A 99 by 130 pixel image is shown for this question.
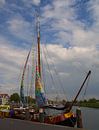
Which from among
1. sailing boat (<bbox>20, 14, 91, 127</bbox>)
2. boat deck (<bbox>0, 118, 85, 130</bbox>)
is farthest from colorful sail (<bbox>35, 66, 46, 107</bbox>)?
boat deck (<bbox>0, 118, 85, 130</bbox>)

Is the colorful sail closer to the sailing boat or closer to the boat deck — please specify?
the sailing boat

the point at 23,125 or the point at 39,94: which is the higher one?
the point at 39,94

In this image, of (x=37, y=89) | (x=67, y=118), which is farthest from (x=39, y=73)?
(x=67, y=118)

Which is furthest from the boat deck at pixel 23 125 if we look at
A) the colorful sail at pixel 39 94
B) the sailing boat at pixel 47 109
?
the colorful sail at pixel 39 94

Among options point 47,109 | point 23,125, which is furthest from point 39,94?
point 23,125

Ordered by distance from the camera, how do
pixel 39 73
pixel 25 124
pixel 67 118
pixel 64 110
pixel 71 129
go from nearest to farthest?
1. pixel 71 129
2. pixel 25 124
3. pixel 67 118
4. pixel 64 110
5. pixel 39 73

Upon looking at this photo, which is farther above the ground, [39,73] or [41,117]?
[39,73]

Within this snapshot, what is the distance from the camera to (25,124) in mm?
16641

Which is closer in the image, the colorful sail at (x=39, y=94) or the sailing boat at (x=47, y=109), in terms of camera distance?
the sailing boat at (x=47, y=109)

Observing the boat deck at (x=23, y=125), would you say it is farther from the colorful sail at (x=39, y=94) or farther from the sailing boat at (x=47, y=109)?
the colorful sail at (x=39, y=94)

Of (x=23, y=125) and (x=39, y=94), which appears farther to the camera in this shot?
(x=39, y=94)

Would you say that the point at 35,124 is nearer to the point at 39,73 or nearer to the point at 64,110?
the point at 64,110

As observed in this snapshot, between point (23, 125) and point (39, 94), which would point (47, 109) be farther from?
point (23, 125)

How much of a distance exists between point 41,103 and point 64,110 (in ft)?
15.7
